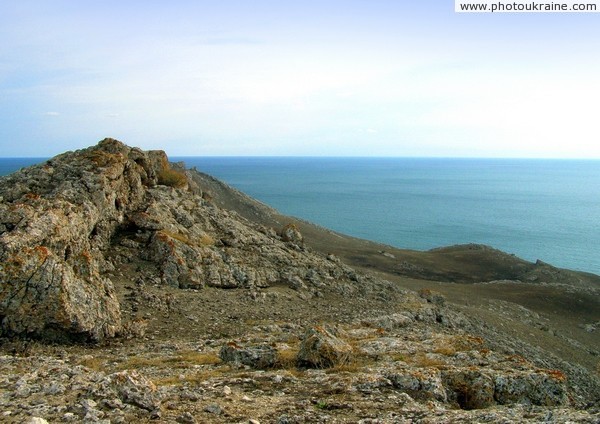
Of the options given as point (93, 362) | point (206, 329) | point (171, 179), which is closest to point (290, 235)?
point (171, 179)

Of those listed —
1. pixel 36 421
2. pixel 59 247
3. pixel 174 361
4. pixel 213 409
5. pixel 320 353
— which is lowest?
pixel 174 361

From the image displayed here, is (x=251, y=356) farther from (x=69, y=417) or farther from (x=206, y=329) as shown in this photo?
(x=69, y=417)

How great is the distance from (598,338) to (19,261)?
4883 centimetres

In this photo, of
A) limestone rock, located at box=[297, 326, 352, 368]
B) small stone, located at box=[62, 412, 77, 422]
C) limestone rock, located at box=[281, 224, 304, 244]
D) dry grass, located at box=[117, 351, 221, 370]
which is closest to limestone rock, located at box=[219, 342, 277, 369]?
dry grass, located at box=[117, 351, 221, 370]

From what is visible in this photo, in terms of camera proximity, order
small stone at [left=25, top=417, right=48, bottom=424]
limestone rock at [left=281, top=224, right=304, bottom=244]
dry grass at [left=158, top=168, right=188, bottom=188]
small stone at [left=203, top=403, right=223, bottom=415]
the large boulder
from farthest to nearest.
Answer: limestone rock at [left=281, top=224, right=304, bottom=244] → dry grass at [left=158, top=168, right=188, bottom=188] → the large boulder → small stone at [left=203, top=403, right=223, bottom=415] → small stone at [left=25, top=417, right=48, bottom=424]

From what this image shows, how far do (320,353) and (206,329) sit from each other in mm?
7474

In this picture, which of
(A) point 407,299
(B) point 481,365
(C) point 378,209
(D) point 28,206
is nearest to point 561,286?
(A) point 407,299

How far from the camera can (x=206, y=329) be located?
71.6ft

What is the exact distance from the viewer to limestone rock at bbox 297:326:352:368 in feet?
52.7

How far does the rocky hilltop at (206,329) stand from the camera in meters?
12.0

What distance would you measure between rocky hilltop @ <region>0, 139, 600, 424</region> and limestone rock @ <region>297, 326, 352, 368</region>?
52 millimetres

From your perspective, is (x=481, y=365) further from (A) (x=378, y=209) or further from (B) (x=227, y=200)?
(A) (x=378, y=209)

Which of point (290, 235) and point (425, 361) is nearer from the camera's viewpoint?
point (425, 361)

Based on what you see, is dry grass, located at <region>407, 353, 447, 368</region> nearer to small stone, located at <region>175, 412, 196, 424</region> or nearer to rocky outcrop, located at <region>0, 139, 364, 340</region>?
small stone, located at <region>175, 412, 196, 424</region>
